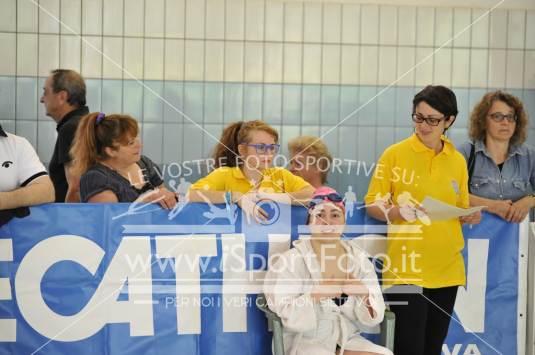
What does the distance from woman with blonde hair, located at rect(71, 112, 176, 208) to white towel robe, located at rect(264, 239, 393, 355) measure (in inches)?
27.0

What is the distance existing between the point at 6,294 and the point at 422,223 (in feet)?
6.64

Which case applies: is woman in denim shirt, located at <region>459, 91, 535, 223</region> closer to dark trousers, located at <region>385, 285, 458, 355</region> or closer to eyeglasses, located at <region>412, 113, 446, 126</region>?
eyeglasses, located at <region>412, 113, 446, 126</region>

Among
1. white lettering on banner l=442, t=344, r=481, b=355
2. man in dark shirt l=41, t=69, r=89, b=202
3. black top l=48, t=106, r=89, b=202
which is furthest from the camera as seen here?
man in dark shirt l=41, t=69, r=89, b=202

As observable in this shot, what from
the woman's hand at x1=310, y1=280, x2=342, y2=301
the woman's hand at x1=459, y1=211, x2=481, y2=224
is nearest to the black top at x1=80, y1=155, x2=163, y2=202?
the woman's hand at x1=310, y1=280, x2=342, y2=301

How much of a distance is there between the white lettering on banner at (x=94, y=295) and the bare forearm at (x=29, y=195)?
23cm

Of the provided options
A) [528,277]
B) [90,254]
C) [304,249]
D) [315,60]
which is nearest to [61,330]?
[90,254]

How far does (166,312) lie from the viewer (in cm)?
389

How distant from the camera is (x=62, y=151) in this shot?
492 centimetres

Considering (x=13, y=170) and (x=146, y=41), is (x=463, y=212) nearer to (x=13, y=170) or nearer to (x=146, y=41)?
(x=13, y=170)

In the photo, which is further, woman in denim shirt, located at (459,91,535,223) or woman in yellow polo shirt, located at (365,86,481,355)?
woman in denim shirt, located at (459,91,535,223)

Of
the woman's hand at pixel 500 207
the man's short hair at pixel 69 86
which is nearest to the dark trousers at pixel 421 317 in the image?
the woman's hand at pixel 500 207

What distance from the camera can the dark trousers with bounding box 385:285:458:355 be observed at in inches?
144

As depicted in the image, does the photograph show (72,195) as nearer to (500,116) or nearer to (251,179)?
(251,179)

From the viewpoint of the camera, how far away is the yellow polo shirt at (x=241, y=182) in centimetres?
396
